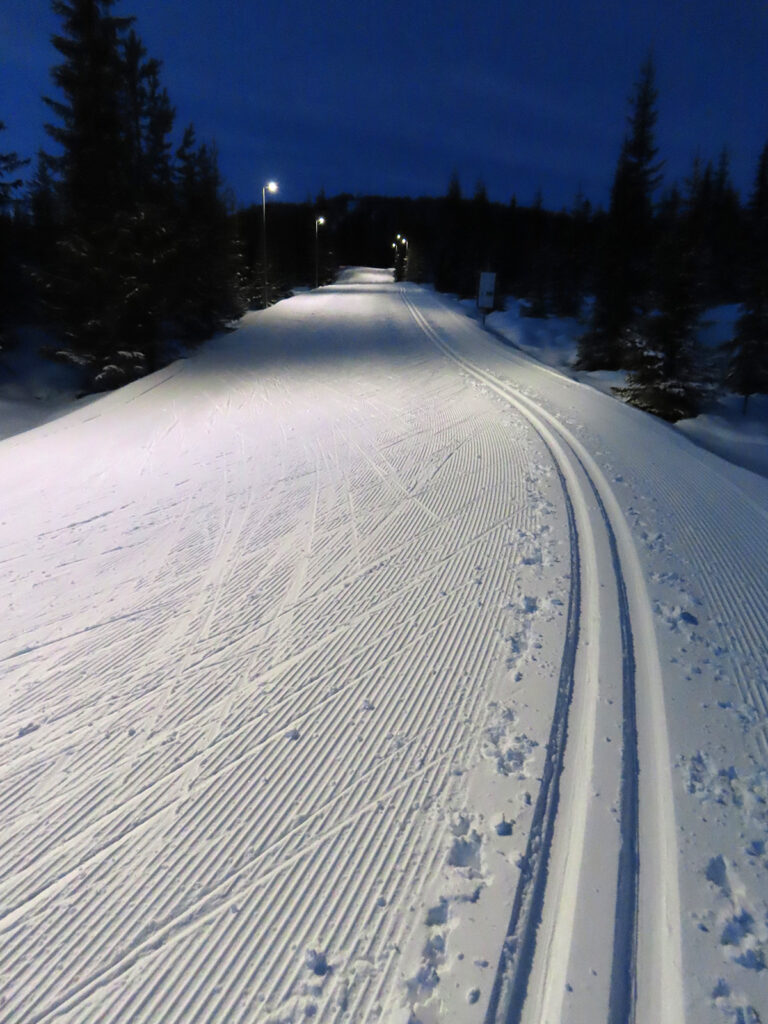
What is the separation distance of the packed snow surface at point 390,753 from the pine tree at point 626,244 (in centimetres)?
1854

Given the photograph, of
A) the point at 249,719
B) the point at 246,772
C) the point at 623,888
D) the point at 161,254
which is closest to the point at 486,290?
the point at 161,254

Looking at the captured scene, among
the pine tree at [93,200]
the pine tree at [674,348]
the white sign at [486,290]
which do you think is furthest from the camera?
the white sign at [486,290]

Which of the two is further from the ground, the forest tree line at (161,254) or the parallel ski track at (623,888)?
the forest tree line at (161,254)

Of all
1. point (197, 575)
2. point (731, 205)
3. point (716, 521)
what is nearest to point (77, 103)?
point (197, 575)

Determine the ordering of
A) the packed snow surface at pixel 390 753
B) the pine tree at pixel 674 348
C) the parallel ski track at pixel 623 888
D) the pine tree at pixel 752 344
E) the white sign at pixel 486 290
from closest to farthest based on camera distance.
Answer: the parallel ski track at pixel 623 888 → the packed snow surface at pixel 390 753 → the pine tree at pixel 674 348 → the pine tree at pixel 752 344 → the white sign at pixel 486 290

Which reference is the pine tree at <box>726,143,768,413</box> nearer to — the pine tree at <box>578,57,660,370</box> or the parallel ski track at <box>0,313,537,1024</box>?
the pine tree at <box>578,57,660,370</box>

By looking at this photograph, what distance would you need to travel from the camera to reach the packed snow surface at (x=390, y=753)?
234 centimetres

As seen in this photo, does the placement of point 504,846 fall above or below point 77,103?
below

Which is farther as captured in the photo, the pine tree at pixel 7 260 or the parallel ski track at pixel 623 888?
the pine tree at pixel 7 260

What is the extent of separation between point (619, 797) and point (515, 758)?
0.56 meters

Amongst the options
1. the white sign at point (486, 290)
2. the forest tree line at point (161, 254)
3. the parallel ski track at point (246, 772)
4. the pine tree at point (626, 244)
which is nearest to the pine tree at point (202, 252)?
the forest tree line at point (161, 254)

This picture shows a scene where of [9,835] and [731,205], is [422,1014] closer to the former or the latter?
[9,835]

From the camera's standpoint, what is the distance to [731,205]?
50875 mm

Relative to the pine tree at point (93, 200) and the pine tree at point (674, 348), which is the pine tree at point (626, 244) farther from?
the pine tree at point (93, 200)
